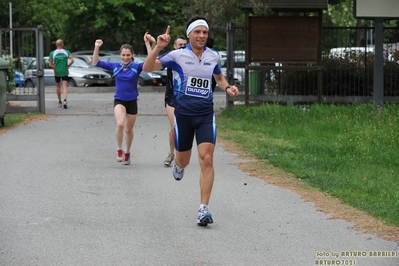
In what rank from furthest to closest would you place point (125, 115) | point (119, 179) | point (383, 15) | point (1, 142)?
point (383, 15)
point (1, 142)
point (125, 115)
point (119, 179)

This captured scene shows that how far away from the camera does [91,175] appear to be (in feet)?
39.4

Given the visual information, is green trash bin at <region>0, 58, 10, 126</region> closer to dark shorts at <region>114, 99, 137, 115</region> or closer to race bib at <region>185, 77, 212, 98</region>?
dark shorts at <region>114, 99, 137, 115</region>

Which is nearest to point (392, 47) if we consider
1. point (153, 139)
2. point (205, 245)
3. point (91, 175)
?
point (153, 139)

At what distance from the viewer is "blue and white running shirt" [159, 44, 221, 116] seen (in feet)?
28.8

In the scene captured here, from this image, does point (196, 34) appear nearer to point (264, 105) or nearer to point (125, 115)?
point (125, 115)

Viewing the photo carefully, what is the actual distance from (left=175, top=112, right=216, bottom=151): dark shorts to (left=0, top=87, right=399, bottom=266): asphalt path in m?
0.76

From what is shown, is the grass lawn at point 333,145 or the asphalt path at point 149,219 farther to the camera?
the grass lawn at point 333,145

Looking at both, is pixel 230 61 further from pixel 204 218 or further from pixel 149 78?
pixel 149 78

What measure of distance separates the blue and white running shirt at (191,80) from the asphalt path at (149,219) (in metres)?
Answer: 1.07

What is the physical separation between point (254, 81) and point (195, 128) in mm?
14001

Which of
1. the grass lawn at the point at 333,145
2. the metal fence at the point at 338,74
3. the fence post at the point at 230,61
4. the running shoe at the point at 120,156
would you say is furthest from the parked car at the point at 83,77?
the running shoe at the point at 120,156

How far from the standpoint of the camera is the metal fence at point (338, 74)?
22.0 meters

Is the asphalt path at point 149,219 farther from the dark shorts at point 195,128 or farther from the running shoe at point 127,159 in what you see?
the dark shorts at point 195,128

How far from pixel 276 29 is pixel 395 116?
447 cm
